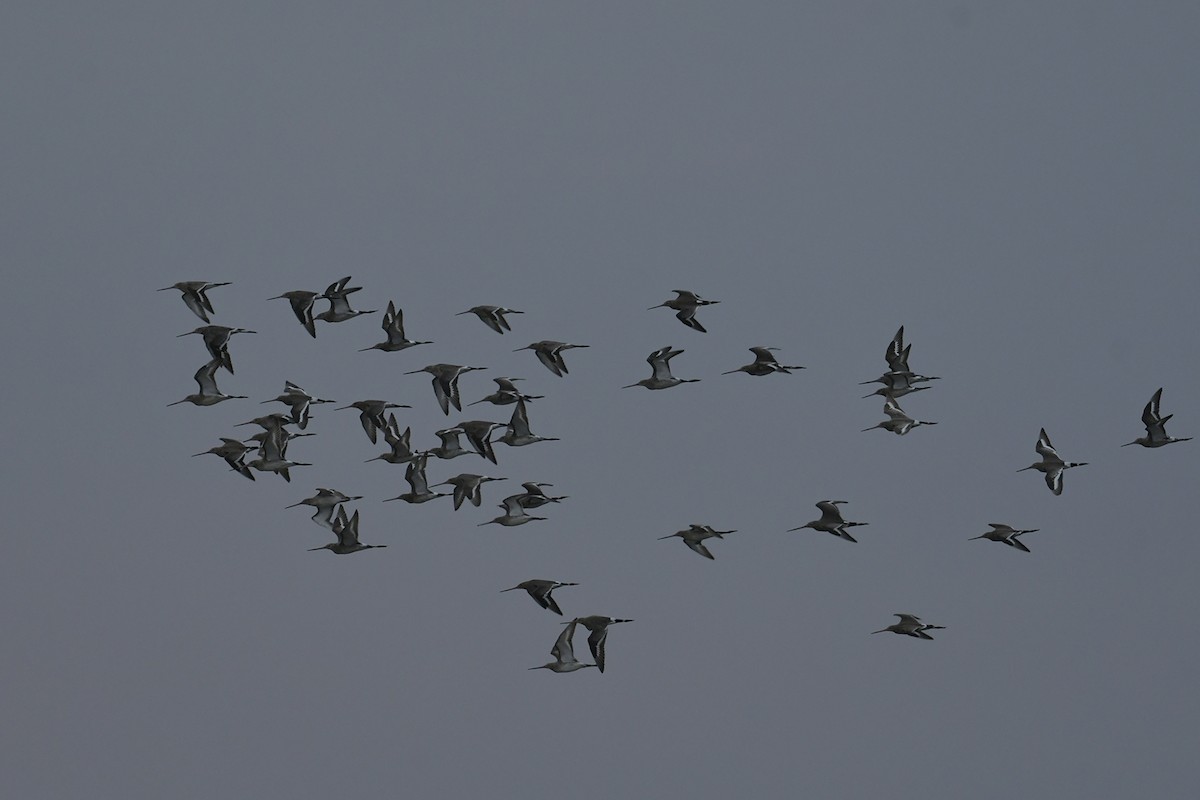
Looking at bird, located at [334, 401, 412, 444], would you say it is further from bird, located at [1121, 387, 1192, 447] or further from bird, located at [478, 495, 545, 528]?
bird, located at [1121, 387, 1192, 447]

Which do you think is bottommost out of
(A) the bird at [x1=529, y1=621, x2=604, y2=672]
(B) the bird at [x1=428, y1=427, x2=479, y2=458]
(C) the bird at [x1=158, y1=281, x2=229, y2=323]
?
(A) the bird at [x1=529, y1=621, x2=604, y2=672]

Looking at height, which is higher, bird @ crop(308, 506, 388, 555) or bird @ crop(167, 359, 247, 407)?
bird @ crop(167, 359, 247, 407)

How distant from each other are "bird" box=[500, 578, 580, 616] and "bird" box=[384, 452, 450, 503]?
5879mm

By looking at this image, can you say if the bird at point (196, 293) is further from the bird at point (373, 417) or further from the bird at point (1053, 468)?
the bird at point (1053, 468)

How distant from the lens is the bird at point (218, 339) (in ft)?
209

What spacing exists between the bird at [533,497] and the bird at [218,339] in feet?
30.7

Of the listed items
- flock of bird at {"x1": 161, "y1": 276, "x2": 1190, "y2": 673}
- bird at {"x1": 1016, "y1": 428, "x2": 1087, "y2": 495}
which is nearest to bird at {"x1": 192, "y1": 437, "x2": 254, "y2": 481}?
flock of bird at {"x1": 161, "y1": 276, "x2": 1190, "y2": 673}

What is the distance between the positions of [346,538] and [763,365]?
43.0ft

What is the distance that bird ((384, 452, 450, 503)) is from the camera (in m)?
67.6

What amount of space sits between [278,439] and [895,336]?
1850cm

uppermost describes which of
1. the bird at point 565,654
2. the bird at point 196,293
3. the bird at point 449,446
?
the bird at point 196,293

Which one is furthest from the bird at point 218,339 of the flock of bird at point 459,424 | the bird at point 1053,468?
the bird at point 1053,468

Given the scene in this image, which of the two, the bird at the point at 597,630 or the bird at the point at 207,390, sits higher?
the bird at the point at 207,390

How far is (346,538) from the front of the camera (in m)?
66.2
